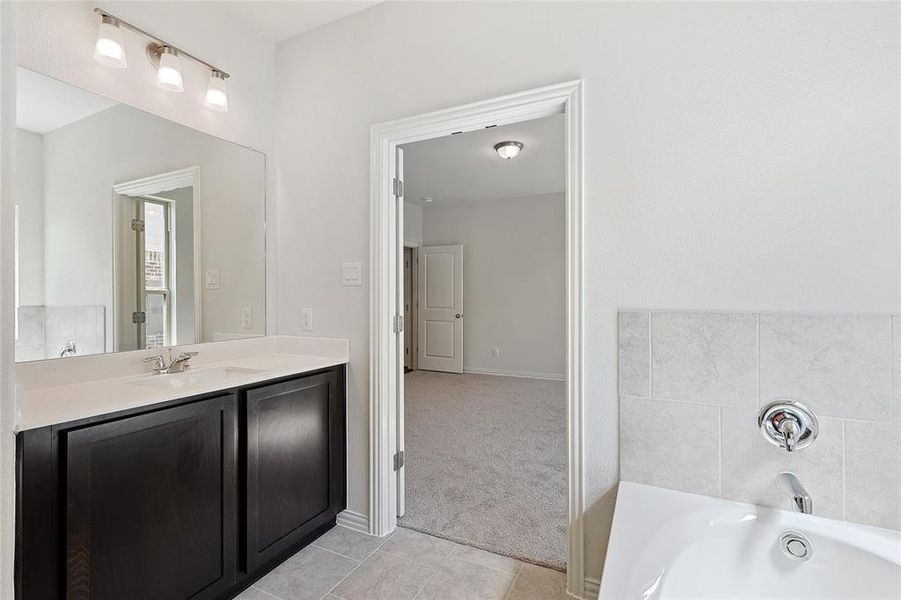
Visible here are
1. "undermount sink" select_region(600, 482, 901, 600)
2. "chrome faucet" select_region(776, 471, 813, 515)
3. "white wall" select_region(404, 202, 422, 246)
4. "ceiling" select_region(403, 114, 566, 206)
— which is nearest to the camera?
"undermount sink" select_region(600, 482, 901, 600)

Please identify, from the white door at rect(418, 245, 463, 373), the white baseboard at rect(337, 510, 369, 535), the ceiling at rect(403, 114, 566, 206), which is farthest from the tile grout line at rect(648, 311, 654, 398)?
the white door at rect(418, 245, 463, 373)

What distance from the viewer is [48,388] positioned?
1.51 meters

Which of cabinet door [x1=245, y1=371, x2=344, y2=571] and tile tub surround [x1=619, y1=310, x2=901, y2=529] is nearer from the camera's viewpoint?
tile tub surround [x1=619, y1=310, x2=901, y2=529]

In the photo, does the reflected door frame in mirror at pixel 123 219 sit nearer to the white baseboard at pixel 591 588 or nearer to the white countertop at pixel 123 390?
the white countertop at pixel 123 390

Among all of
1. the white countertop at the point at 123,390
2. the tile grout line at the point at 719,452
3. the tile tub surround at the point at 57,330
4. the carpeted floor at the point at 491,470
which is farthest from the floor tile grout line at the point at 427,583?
the tile tub surround at the point at 57,330

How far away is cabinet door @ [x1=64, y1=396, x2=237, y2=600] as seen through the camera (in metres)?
1.22

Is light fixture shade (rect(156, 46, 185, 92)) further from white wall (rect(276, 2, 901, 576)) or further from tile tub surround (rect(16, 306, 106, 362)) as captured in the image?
tile tub surround (rect(16, 306, 106, 362))

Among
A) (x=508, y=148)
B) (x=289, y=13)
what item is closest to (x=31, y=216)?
(x=289, y=13)

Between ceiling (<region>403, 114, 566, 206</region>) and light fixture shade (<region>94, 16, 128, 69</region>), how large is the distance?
2.03m

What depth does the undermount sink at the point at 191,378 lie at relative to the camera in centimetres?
161

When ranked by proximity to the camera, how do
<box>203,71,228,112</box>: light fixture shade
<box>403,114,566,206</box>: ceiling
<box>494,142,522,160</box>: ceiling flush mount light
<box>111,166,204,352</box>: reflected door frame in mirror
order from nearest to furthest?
<box>111,166,204,352</box>: reflected door frame in mirror → <box>203,71,228,112</box>: light fixture shade → <box>403,114,566,206</box>: ceiling → <box>494,142,522,160</box>: ceiling flush mount light

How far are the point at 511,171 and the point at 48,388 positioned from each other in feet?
13.4

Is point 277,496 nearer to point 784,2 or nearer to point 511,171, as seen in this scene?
point 784,2

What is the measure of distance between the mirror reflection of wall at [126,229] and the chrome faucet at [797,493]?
7.56 ft
